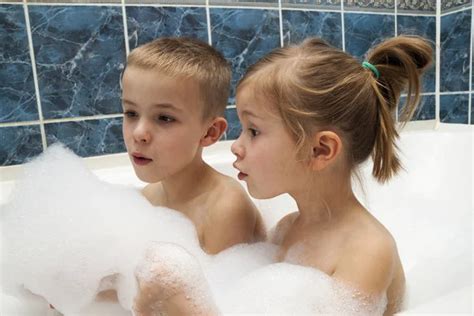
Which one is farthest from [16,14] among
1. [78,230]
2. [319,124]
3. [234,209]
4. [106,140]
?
[319,124]

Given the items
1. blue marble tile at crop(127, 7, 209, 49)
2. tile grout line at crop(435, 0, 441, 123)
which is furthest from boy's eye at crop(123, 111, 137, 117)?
tile grout line at crop(435, 0, 441, 123)

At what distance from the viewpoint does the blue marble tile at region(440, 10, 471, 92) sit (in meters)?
1.48

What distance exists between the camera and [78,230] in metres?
0.75

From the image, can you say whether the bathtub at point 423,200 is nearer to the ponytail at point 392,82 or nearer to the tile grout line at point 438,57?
the tile grout line at point 438,57

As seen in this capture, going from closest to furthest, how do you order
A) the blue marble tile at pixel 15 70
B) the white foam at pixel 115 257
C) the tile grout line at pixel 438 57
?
1. the white foam at pixel 115 257
2. the blue marble tile at pixel 15 70
3. the tile grout line at pixel 438 57

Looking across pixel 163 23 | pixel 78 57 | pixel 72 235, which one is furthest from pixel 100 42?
pixel 72 235

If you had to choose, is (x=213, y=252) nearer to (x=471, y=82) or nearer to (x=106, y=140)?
(x=106, y=140)

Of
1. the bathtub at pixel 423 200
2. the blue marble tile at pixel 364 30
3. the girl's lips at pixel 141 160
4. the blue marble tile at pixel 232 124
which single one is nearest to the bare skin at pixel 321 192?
the girl's lips at pixel 141 160

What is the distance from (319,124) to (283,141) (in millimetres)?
65

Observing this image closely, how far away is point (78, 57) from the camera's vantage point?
1.21 metres

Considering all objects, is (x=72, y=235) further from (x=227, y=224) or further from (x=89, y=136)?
(x=89, y=136)

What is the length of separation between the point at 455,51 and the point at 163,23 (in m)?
1.07

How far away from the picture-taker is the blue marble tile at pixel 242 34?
1.34 metres

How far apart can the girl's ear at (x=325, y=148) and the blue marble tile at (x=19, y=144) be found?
2.91ft
